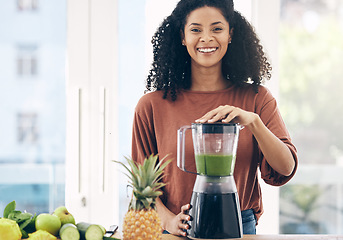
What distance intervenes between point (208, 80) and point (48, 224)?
845 millimetres

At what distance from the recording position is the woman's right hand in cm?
135

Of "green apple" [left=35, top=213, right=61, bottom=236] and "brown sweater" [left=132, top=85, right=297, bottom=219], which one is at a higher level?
"brown sweater" [left=132, top=85, right=297, bottom=219]

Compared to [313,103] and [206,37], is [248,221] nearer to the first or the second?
[206,37]

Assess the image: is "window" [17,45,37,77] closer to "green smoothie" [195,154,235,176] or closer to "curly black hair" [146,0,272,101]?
"curly black hair" [146,0,272,101]

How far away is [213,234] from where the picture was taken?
1290 mm

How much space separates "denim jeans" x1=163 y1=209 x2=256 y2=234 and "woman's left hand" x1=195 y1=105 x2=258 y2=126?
37 centimetres

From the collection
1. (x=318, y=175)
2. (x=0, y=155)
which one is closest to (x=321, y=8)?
(x=318, y=175)

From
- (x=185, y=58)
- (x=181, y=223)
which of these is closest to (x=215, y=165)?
(x=181, y=223)

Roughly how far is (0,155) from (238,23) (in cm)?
154

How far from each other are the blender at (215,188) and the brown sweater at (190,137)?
25 centimetres

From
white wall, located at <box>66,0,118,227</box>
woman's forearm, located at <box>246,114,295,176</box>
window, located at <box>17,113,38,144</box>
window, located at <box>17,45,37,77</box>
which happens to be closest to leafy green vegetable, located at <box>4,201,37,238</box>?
woman's forearm, located at <box>246,114,295,176</box>

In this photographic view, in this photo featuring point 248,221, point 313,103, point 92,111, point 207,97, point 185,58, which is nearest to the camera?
point 248,221

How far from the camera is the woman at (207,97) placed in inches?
62.1

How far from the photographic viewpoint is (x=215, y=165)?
133cm
